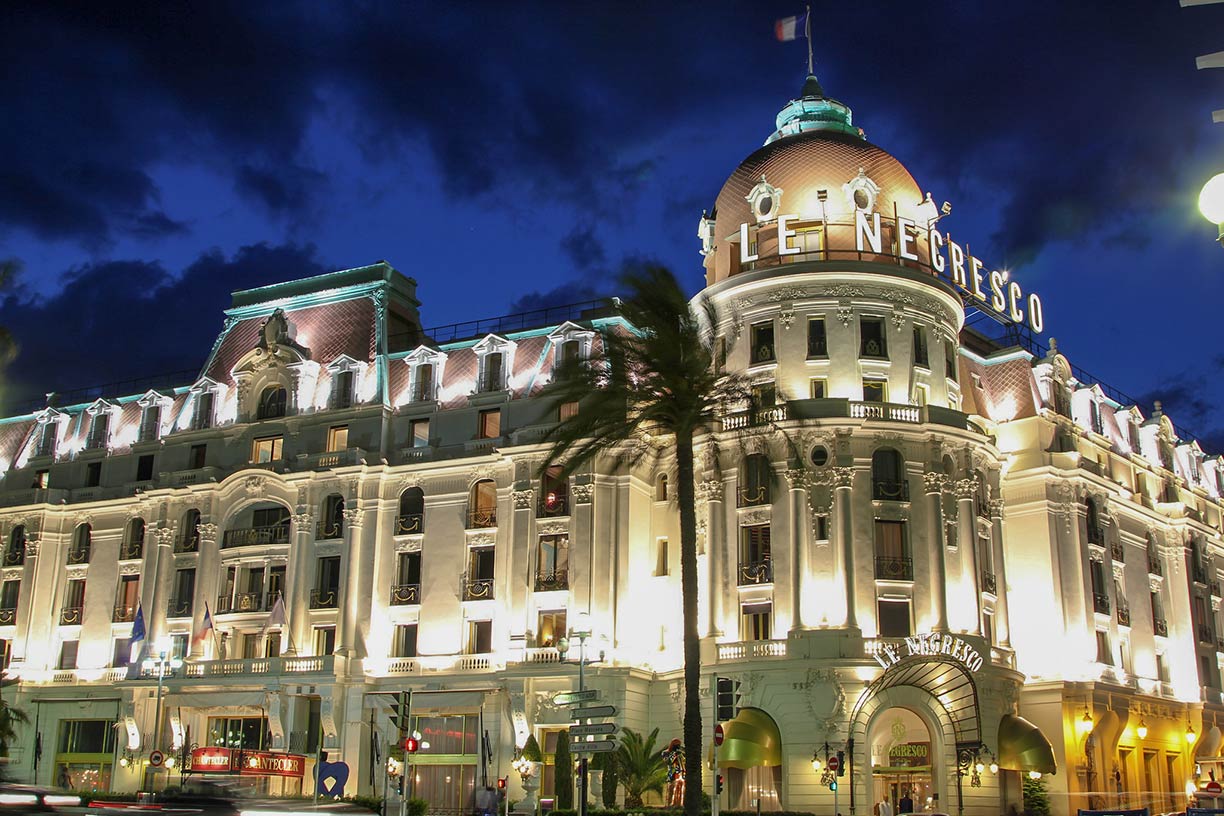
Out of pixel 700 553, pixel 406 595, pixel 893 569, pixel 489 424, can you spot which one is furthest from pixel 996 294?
pixel 406 595

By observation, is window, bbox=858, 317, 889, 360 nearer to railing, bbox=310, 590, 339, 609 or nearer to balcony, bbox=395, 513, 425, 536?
balcony, bbox=395, 513, 425, 536

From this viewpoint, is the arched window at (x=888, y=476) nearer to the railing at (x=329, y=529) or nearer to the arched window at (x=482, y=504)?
the arched window at (x=482, y=504)

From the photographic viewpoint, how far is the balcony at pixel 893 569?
58.8 meters

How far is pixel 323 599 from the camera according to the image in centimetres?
6806

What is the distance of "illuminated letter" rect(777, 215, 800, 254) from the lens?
207 feet

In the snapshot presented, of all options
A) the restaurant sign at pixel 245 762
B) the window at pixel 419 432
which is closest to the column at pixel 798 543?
the window at pixel 419 432

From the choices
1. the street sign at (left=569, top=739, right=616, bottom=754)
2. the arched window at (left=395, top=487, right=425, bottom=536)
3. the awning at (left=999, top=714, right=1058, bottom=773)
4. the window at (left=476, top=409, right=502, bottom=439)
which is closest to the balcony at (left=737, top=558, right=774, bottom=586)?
the awning at (left=999, top=714, right=1058, bottom=773)

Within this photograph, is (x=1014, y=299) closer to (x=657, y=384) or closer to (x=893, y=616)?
(x=893, y=616)

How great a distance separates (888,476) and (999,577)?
7.96m

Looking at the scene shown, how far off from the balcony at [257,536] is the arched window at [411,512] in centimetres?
645

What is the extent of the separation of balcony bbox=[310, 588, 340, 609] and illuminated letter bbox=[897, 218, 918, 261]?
107 ft

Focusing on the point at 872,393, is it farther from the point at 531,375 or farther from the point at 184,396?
the point at 184,396

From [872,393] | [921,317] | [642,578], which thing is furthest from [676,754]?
[921,317]

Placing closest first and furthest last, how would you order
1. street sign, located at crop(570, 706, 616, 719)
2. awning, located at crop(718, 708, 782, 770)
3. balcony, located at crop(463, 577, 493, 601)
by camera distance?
street sign, located at crop(570, 706, 616, 719), awning, located at crop(718, 708, 782, 770), balcony, located at crop(463, 577, 493, 601)
